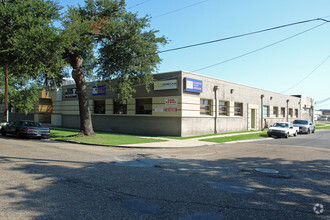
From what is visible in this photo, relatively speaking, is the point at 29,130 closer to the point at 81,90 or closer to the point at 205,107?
the point at 81,90

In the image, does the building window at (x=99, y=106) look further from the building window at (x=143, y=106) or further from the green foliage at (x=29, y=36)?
the green foliage at (x=29, y=36)

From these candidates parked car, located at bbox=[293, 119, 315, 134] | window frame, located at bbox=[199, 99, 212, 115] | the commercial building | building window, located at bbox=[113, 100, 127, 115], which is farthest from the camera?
parked car, located at bbox=[293, 119, 315, 134]

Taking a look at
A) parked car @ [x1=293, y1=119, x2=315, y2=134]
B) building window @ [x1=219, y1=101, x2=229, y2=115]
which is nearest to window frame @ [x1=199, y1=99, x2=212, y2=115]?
building window @ [x1=219, y1=101, x2=229, y2=115]

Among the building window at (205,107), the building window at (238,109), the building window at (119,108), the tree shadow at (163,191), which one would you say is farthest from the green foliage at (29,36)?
the building window at (238,109)

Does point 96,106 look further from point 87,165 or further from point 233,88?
point 87,165

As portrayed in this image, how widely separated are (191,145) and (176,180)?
28.4 feet

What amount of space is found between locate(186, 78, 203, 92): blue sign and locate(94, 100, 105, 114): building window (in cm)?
1151

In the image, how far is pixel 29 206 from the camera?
14.3 ft

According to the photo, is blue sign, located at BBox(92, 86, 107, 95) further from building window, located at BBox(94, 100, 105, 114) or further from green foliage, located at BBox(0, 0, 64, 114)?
green foliage, located at BBox(0, 0, 64, 114)

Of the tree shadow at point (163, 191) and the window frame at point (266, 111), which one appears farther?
the window frame at point (266, 111)

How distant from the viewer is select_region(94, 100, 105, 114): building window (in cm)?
2717

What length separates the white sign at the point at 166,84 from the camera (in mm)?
20172

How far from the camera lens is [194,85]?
20.9m

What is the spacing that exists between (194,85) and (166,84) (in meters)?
2.50
